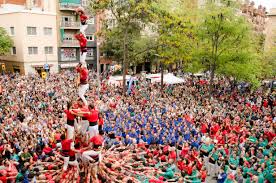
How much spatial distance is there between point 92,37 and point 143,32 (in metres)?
7.21

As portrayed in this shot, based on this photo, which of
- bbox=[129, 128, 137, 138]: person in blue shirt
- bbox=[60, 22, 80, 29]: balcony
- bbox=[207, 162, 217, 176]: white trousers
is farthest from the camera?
bbox=[60, 22, 80, 29]: balcony

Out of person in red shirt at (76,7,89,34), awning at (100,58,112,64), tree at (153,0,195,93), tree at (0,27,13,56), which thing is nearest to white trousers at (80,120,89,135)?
person in red shirt at (76,7,89,34)

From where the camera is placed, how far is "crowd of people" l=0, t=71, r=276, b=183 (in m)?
9.70

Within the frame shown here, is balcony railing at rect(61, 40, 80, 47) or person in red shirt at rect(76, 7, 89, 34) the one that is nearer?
person in red shirt at rect(76, 7, 89, 34)

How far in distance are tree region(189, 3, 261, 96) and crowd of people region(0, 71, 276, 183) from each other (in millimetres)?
2497

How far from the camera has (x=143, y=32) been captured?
140 ft

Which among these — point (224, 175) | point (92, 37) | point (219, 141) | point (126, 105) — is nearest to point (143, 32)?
point (92, 37)

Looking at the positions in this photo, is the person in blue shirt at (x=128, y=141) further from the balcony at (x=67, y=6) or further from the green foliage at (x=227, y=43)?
the balcony at (x=67, y=6)

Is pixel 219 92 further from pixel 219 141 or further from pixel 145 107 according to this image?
pixel 219 141

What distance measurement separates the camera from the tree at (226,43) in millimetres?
23719

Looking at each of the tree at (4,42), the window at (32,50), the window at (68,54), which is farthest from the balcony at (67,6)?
the tree at (4,42)

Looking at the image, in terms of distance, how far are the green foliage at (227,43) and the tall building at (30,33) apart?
1959 cm

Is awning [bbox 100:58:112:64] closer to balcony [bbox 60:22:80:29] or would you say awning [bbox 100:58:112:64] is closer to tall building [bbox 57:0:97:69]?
tall building [bbox 57:0:97:69]

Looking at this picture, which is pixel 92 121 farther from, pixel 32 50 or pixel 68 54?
pixel 68 54
